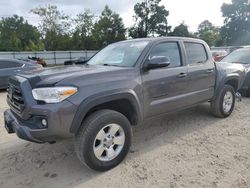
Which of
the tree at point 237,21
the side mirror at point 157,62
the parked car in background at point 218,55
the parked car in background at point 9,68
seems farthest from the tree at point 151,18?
the side mirror at point 157,62

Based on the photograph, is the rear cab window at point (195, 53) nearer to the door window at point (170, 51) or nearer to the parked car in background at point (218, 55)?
the door window at point (170, 51)

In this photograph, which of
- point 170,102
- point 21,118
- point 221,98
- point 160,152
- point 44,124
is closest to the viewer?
point 44,124

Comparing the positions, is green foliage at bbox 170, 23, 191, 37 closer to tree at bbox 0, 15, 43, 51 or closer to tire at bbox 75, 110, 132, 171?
tree at bbox 0, 15, 43, 51

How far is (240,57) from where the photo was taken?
8805 millimetres

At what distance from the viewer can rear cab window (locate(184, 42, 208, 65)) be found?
17.3 feet

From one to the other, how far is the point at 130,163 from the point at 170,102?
50.6 inches

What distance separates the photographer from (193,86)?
5223 mm

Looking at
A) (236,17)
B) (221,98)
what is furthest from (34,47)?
(221,98)

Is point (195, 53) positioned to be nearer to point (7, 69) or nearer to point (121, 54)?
point (121, 54)

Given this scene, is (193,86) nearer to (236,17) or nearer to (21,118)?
(21,118)

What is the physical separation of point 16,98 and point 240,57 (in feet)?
23.8

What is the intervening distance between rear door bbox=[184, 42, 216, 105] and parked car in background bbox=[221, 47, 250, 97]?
2955 mm

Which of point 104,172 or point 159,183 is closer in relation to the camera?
point 159,183

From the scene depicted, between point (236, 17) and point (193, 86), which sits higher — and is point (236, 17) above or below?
above
